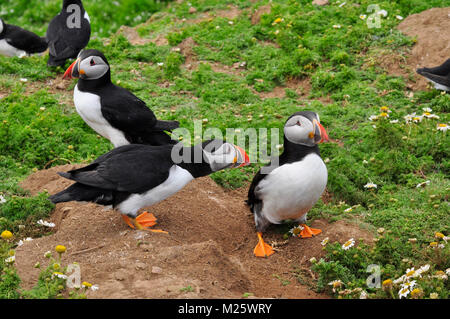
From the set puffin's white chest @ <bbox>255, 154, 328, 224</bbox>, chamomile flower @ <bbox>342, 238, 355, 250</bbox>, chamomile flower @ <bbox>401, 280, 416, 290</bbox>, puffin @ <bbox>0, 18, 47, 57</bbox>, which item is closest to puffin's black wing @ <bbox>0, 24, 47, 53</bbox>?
puffin @ <bbox>0, 18, 47, 57</bbox>

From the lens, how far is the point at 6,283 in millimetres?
4074

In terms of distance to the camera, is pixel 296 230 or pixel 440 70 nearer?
pixel 296 230

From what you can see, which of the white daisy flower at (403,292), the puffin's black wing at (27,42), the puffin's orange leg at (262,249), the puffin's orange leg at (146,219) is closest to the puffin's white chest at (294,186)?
the puffin's orange leg at (262,249)

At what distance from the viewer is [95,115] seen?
6.30 m

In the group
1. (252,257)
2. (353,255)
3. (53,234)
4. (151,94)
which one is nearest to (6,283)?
(53,234)

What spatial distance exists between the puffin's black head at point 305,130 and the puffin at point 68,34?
467cm

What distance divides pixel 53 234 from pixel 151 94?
133 inches

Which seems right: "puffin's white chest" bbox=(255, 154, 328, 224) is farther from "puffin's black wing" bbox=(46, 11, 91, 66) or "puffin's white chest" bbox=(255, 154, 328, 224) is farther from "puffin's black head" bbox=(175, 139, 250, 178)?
"puffin's black wing" bbox=(46, 11, 91, 66)

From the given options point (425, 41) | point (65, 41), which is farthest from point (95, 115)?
point (425, 41)

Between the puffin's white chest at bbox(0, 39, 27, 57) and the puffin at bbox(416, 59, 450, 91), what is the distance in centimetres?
607

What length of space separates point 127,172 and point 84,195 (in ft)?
1.29

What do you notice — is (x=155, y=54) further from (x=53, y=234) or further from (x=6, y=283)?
(x=6, y=283)

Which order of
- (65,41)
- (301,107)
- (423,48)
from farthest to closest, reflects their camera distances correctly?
(65,41) < (423,48) < (301,107)

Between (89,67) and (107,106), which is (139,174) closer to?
(107,106)
